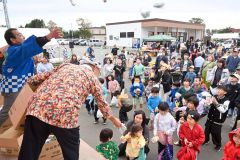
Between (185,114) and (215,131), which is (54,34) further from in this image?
(215,131)

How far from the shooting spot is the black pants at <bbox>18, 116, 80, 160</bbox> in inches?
99.0

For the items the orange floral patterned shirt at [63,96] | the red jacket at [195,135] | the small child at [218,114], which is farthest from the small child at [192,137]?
the orange floral patterned shirt at [63,96]

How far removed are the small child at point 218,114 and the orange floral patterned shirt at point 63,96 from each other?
3365mm

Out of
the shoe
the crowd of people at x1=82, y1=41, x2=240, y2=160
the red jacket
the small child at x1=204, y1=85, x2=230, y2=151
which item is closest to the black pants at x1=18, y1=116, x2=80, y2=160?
the crowd of people at x1=82, y1=41, x2=240, y2=160

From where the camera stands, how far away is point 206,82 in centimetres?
887

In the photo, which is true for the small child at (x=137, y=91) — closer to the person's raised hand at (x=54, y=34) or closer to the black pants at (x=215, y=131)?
the black pants at (x=215, y=131)

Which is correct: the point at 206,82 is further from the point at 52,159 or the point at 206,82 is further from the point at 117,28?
the point at 117,28

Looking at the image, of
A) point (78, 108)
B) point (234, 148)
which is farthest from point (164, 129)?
point (78, 108)

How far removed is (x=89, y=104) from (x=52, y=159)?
4.45 m

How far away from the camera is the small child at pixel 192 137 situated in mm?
4270

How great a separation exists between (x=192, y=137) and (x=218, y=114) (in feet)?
4.06

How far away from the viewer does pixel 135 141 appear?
4191mm

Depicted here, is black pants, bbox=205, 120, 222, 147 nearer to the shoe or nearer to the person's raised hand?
the shoe

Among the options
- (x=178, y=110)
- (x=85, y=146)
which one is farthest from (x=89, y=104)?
(x=85, y=146)
